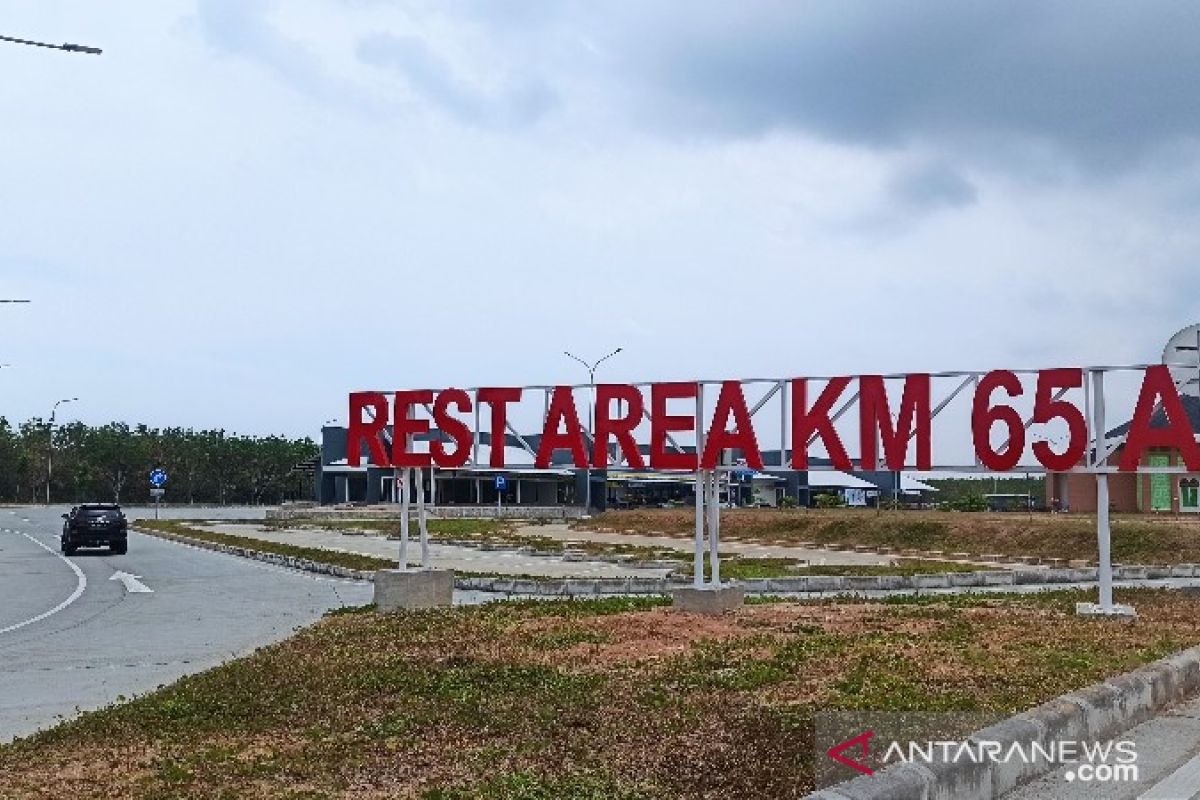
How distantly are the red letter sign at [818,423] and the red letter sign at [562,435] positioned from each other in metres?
3.65

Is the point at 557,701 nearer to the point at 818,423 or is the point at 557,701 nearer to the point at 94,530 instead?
the point at 818,423

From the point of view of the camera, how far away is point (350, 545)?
153ft

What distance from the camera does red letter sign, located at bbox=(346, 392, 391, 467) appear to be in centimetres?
2177

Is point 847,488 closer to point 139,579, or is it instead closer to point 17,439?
point 139,579

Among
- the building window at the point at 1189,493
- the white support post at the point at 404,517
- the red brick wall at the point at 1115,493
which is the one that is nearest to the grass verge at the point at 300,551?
the white support post at the point at 404,517

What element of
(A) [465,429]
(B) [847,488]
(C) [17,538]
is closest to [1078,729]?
(A) [465,429]

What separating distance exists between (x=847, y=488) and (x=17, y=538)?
69.2 m

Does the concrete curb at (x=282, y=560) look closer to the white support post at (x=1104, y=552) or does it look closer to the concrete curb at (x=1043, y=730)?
the white support post at (x=1104, y=552)

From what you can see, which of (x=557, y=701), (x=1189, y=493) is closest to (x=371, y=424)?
(x=557, y=701)

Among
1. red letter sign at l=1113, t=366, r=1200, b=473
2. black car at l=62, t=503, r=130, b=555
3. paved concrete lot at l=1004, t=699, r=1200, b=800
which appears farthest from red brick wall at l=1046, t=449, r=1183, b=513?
paved concrete lot at l=1004, t=699, r=1200, b=800

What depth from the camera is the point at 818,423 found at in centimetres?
1775

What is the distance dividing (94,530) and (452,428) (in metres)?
24.4

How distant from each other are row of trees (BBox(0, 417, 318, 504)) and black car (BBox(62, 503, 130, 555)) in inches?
3339

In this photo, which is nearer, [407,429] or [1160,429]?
[1160,429]
